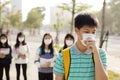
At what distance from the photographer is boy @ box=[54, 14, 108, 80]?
3.26 m

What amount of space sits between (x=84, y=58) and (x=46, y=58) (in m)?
4.81

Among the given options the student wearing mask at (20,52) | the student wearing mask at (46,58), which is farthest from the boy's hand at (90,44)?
the student wearing mask at (20,52)

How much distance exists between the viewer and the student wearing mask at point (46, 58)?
26.6 ft

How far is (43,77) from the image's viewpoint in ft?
26.7

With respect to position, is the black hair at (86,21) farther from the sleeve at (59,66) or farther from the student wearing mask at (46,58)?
the student wearing mask at (46,58)

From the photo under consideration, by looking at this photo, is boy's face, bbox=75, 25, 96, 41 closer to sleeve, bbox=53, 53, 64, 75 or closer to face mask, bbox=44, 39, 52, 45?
sleeve, bbox=53, 53, 64, 75

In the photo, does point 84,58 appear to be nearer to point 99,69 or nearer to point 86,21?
point 99,69

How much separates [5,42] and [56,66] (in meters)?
6.78

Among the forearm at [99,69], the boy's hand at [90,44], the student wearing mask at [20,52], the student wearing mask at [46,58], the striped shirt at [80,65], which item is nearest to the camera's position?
the boy's hand at [90,44]

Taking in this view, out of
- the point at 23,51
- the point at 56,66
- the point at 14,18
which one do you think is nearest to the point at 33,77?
the point at 23,51

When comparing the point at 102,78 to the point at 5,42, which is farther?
the point at 5,42

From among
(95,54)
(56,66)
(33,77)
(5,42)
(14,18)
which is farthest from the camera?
(14,18)

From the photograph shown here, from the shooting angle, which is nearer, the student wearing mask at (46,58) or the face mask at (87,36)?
the face mask at (87,36)

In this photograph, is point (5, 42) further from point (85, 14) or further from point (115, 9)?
point (115, 9)
